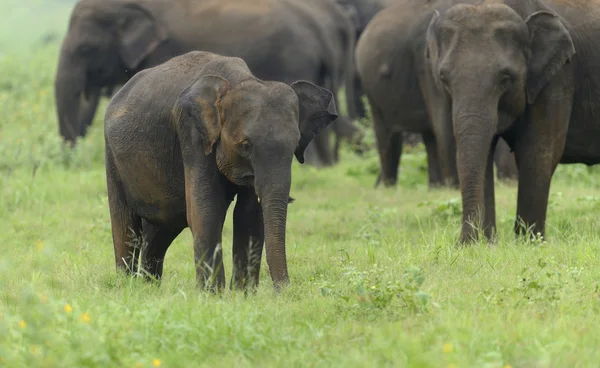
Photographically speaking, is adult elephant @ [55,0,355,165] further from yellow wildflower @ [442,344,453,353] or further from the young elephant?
yellow wildflower @ [442,344,453,353]

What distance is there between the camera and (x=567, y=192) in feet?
40.6

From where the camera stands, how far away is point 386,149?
566 inches

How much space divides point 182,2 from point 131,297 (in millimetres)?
8714

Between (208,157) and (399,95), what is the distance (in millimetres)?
6541

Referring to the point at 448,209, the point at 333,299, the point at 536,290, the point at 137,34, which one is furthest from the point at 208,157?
the point at 137,34

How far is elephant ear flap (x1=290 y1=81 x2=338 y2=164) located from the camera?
727cm

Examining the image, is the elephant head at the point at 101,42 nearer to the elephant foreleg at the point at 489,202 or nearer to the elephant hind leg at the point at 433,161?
the elephant hind leg at the point at 433,161

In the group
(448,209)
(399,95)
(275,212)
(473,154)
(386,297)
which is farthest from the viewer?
(399,95)

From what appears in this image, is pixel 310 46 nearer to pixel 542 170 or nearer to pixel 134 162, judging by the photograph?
pixel 542 170

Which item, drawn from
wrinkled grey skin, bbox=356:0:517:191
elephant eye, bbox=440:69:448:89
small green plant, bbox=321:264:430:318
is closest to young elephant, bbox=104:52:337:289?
small green plant, bbox=321:264:430:318

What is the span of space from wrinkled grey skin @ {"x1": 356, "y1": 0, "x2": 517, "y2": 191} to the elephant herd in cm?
2

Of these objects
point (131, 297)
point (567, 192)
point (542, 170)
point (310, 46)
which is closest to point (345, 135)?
point (310, 46)

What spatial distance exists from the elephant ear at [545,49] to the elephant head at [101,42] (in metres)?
6.52

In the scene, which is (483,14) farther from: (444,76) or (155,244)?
(155,244)
